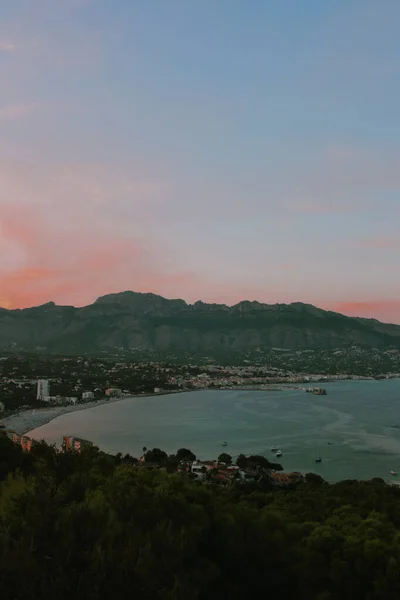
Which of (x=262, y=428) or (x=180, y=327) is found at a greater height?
(x=180, y=327)

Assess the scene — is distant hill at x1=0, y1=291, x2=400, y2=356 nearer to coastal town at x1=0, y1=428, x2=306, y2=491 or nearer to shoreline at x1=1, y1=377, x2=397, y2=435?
shoreline at x1=1, y1=377, x2=397, y2=435

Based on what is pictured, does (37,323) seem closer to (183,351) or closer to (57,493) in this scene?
(183,351)

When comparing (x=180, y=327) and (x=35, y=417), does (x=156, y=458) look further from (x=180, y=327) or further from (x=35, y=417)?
(x=180, y=327)

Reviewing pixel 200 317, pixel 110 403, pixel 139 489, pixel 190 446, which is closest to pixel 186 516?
pixel 139 489

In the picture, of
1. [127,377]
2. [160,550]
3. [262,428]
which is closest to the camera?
[160,550]

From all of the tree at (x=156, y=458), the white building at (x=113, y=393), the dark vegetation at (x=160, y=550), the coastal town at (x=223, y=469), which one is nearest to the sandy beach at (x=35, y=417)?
the white building at (x=113, y=393)

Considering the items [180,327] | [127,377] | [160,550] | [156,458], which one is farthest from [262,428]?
[180,327]

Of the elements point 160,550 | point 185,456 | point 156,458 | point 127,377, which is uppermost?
point 160,550

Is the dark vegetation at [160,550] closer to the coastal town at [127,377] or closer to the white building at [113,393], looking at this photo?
the coastal town at [127,377]
